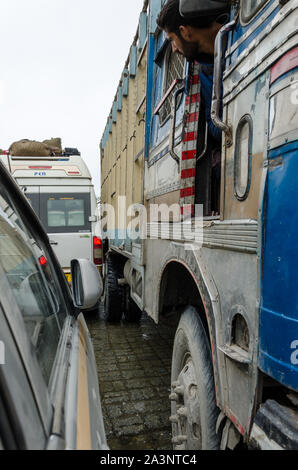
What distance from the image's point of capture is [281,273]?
4.14 feet

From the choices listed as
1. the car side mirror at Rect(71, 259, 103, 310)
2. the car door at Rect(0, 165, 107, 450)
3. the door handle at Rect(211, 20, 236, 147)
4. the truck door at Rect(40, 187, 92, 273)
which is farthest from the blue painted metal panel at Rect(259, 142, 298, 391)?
the truck door at Rect(40, 187, 92, 273)

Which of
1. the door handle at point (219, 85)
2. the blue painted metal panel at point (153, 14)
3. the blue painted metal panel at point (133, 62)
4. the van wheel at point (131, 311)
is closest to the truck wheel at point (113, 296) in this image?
the van wheel at point (131, 311)

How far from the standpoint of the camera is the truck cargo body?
125 centimetres

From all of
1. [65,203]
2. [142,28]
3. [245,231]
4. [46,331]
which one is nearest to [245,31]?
[245,231]

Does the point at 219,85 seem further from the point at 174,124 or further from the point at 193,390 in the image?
the point at 193,390

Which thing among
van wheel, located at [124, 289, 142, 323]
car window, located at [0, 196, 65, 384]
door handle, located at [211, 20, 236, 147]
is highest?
door handle, located at [211, 20, 236, 147]

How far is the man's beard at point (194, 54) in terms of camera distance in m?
2.27

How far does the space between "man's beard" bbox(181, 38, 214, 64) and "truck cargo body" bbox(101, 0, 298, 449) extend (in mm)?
160

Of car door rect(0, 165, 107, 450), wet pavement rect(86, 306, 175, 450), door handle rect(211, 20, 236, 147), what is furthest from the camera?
wet pavement rect(86, 306, 175, 450)

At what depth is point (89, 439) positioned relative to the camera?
0.99 m

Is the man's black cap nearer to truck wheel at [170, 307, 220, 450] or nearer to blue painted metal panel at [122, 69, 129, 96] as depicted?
truck wheel at [170, 307, 220, 450]

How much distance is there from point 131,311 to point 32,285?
480cm

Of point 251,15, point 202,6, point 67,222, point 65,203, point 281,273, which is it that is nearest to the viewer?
point 281,273

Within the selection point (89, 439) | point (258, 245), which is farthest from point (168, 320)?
point (89, 439)
